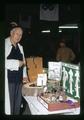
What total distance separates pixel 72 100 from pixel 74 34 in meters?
0.76

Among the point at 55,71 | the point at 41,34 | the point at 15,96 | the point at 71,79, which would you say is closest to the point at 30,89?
the point at 15,96

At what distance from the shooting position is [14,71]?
12125 mm

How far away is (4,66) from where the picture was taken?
12.0 metres

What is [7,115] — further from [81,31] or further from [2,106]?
[81,31]

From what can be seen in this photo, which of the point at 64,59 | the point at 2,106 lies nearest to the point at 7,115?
the point at 2,106

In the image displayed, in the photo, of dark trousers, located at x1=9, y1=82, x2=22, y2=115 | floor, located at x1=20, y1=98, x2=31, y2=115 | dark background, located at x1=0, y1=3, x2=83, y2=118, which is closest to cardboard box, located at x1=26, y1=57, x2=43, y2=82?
dark background, located at x1=0, y1=3, x2=83, y2=118

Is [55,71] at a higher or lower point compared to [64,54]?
lower

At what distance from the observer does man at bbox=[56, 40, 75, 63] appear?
12.0 m

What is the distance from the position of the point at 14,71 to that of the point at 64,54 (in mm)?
616

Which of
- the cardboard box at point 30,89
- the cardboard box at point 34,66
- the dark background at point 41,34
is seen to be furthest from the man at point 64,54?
the cardboard box at point 30,89

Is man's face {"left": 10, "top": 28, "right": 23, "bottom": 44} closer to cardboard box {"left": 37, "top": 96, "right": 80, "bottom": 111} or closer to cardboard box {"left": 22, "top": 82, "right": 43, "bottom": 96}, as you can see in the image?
cardboard box {"left": 22, "top": 82, "right": 43, "bottom": 96}

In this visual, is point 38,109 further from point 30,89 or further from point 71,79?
point 71,79

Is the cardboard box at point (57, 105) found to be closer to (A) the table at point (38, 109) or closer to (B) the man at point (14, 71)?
(A) the table at point (38, 109)

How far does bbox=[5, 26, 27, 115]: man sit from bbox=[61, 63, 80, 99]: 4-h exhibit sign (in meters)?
0.46
